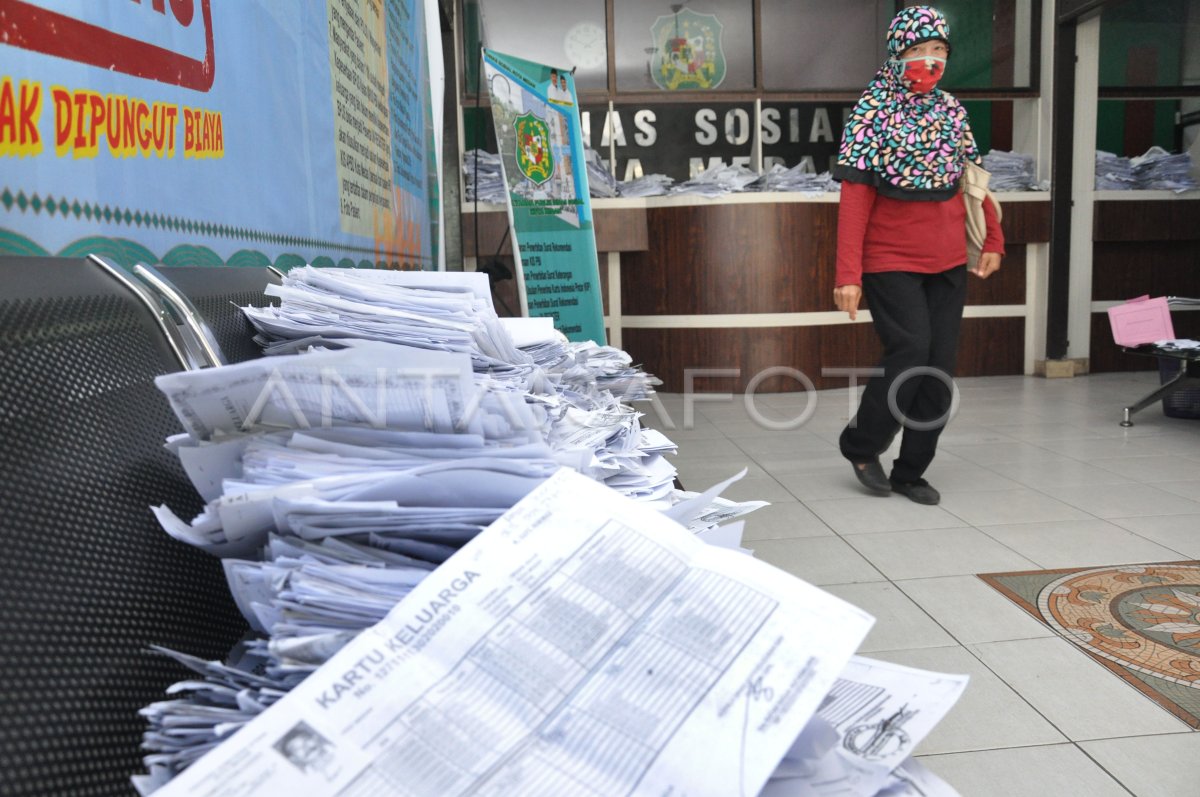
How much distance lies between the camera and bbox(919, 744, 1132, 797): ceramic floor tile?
1.33 metres

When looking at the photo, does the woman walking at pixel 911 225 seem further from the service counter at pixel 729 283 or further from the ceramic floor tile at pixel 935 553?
the service counter at pixel 729 283

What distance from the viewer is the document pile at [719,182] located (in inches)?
209

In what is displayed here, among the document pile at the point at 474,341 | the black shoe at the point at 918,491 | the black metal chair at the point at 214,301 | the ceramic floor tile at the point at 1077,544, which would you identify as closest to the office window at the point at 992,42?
the black shoe at the point at 918,491

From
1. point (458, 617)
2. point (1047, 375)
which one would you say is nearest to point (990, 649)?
point (458, 617)

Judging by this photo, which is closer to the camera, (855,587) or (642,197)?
(855,587)

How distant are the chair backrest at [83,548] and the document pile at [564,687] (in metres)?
0.03

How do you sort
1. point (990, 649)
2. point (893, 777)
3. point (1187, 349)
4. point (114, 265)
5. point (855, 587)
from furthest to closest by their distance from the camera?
point (1187, 349)
point (855, 587)
point (990, 649)
point (114, 265)
point (893, 777)

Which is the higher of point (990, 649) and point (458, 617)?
point (458, 617)

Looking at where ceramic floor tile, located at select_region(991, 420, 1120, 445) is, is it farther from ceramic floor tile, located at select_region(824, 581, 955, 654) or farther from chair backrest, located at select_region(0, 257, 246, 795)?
chair backrest, located at select_region(0, 257, 246, 795)

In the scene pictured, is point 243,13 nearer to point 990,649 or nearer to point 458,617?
point 458,617

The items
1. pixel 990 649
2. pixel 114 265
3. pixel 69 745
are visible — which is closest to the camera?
pixel 69 745

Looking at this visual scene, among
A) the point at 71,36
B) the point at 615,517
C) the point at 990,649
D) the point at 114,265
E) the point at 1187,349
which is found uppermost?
the point at 71,36

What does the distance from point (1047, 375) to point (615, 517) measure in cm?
584

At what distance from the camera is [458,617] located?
472 mm
